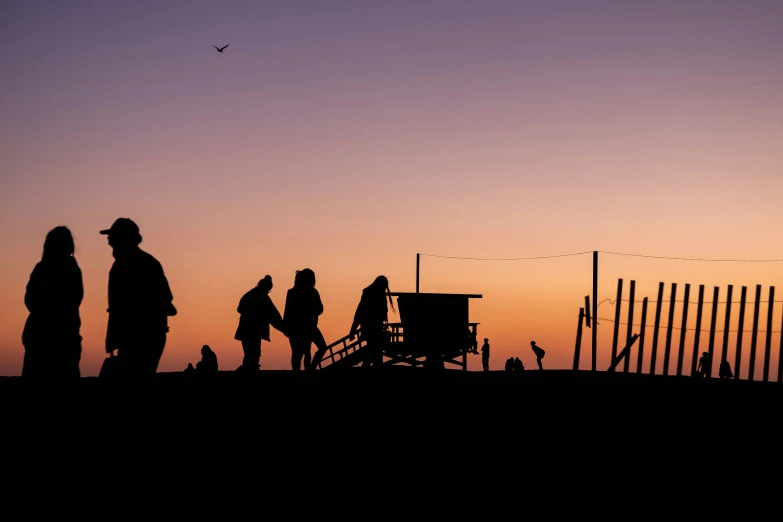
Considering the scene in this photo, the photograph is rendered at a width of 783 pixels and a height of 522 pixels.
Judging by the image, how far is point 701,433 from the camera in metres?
8.38

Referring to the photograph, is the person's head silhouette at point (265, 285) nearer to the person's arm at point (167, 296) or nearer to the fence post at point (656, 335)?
the person's arm at point (167, 296)

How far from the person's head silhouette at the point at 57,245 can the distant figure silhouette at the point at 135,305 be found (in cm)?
49

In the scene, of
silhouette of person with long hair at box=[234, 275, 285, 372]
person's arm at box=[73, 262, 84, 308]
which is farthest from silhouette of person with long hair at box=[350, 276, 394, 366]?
person's arm at box=[73, 262, 84, 308]

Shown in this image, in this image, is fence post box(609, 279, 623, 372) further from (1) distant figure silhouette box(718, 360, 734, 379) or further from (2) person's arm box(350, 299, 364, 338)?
(2) person's arm box(350, 299, 364, 338)

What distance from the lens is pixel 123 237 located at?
825 cm

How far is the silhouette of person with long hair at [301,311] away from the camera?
16484 millimetres

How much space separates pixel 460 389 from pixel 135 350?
5.70 m

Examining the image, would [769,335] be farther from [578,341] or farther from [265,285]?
[265,285]

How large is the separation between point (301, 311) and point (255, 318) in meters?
0.91

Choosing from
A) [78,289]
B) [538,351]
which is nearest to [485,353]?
[538,351]

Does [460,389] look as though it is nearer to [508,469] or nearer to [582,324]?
[508,469]

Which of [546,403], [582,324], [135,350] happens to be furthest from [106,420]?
[582,324]

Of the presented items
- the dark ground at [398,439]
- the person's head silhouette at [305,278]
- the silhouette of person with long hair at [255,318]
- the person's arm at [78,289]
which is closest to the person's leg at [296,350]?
the silhouette of person with long hair at [255,318]

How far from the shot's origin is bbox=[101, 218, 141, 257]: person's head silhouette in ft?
27.0
